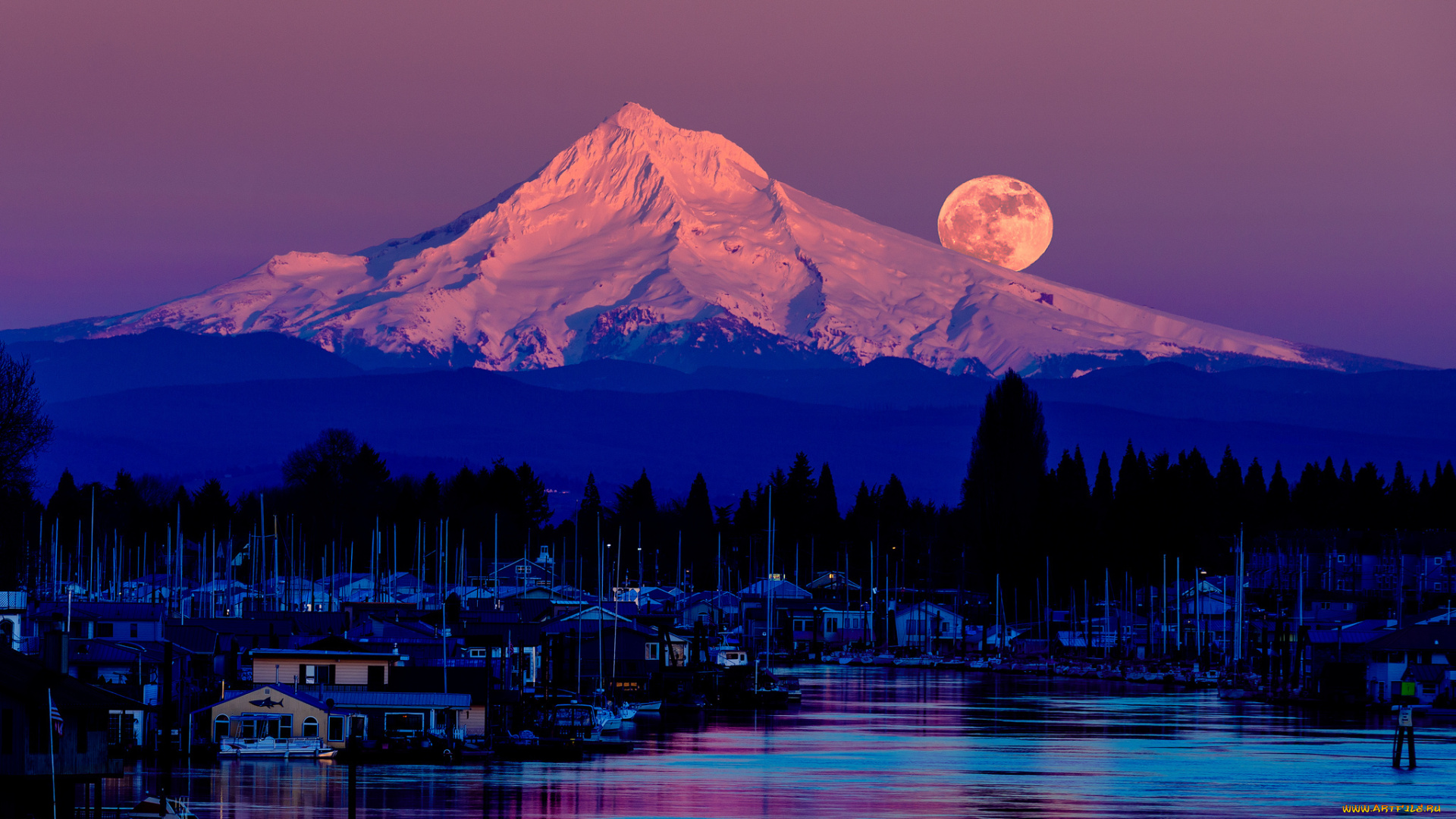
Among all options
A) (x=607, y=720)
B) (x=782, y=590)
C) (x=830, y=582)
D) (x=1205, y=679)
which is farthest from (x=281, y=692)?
(x=830, y=582)

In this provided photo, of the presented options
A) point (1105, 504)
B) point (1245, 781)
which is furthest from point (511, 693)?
point (1105, 504)

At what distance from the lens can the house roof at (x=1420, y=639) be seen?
85312 millimetres

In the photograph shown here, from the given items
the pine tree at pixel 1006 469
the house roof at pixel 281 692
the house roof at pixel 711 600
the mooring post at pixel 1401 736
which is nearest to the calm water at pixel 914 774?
the mooring post at pixel 1401 736

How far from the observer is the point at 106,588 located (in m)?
140

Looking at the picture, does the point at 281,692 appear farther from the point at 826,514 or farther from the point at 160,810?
the point at 826,514

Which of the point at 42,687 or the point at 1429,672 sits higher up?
the point at 42,687

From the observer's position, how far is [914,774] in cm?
6009

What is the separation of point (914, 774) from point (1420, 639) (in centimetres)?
3478

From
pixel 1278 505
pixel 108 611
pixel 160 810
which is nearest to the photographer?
pixel 160 810

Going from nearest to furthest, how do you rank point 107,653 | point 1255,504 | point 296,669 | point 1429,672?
1. point 107,653
2. point 296,669
3. point 1429,672
4. point 1255,504

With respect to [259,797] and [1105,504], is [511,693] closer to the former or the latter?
[259,797]

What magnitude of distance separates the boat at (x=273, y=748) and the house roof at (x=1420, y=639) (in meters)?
46.1

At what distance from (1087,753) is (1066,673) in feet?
172

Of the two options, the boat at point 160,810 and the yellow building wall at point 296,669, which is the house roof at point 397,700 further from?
the boat at point 160,810
